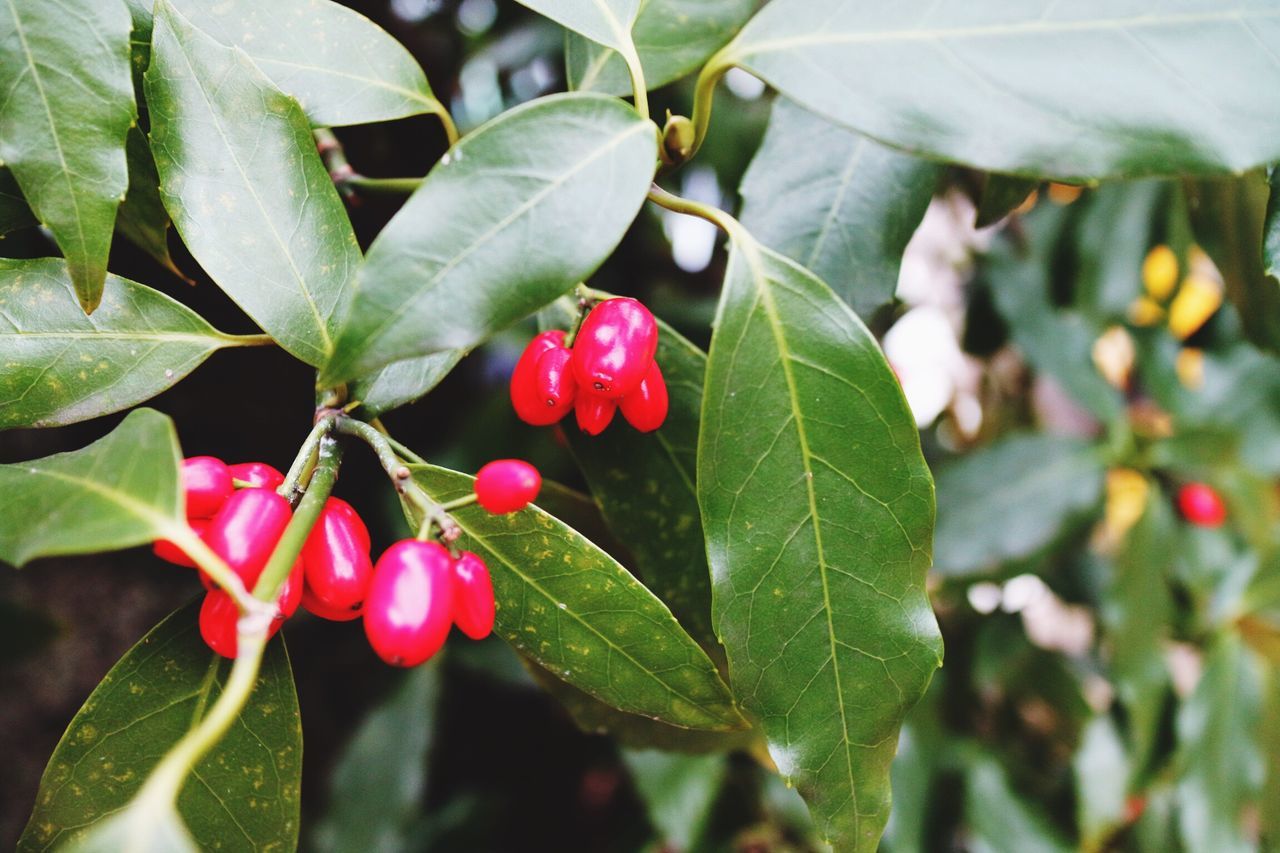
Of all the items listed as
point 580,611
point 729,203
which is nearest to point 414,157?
point 729,203

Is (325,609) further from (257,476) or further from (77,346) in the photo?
(77,346)

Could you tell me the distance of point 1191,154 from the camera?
16.9 inches

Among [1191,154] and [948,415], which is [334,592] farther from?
[948,415]

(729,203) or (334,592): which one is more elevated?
(334,592)

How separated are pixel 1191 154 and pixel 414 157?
83cm

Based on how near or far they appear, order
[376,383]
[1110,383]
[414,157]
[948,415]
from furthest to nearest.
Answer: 1. [948,415]
2. [1110,383]
3. [414,157]
4. [376,383]

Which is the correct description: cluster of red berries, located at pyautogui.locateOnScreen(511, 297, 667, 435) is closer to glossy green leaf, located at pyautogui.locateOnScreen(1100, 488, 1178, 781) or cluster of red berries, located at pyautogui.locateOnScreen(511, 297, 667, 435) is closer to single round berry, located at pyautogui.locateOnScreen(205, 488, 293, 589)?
single round berry, located at pyautogui.locateOnScreen(205, 488, 293, 589)

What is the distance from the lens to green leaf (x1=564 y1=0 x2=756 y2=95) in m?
0.57

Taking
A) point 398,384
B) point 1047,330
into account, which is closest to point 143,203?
point 398,384

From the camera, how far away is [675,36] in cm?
57

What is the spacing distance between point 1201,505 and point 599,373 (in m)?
1.17

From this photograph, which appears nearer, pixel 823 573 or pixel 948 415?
pixel 823 573

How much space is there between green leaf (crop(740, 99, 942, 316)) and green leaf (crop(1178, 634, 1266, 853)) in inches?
31.7

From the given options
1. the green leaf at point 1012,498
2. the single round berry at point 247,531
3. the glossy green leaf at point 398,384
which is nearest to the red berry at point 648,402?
the glossy green leaf at point 398,384
